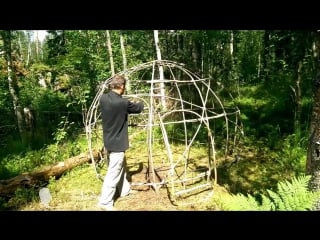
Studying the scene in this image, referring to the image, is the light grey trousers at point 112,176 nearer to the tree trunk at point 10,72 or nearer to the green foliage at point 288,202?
the green foliage at point 288,202

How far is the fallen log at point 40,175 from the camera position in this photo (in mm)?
6207

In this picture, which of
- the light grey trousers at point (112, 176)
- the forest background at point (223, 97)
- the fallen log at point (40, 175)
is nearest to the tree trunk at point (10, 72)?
the forest background at point (223, 97)

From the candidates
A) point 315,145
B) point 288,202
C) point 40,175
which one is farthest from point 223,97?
point 288,202

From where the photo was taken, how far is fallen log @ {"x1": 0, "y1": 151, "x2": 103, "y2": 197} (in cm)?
621

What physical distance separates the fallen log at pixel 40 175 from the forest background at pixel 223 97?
0.15 m

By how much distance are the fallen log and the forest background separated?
0.48ft

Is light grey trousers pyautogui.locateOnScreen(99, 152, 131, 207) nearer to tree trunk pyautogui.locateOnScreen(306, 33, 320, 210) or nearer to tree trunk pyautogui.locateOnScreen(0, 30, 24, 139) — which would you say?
tree trunk pyautogui.locateOnScreen(306, 33, 320, 210)

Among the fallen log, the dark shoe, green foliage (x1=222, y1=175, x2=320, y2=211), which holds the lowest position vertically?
the dark shoe

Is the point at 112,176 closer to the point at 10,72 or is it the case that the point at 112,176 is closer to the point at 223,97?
the point at 10,72

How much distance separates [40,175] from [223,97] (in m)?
9.20

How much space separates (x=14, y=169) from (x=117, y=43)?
30.9 feet

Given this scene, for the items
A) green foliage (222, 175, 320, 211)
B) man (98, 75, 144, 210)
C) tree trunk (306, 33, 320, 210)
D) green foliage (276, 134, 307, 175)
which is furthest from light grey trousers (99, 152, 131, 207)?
green foliage (276, 134, 307, 175)

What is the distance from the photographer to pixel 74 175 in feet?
23.6
